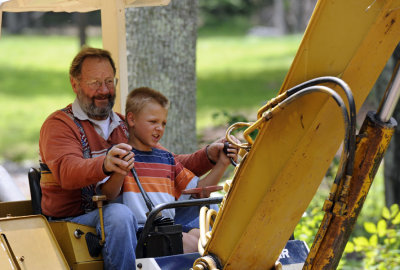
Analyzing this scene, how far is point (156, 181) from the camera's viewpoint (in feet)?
15.4

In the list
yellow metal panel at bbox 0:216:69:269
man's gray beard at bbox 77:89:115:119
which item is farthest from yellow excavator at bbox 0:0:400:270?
→ man's gray beard at bbox 77:89:115:119

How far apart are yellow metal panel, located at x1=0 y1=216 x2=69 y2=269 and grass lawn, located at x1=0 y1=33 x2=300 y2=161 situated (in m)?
10.7

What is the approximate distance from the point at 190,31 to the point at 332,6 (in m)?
4.21

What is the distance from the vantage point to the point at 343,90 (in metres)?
3.31

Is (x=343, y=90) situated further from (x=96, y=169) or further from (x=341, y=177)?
(x=96, y=169)

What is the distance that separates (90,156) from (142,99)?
460mm

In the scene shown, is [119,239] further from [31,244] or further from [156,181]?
[156,181]

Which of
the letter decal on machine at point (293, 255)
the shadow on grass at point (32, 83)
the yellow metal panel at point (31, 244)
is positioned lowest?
the shadow on grass at point (32, 83)

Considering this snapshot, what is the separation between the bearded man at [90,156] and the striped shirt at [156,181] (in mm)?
198

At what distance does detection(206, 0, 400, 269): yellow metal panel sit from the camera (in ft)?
10.9

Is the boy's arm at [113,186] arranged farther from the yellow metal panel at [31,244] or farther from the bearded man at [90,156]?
the yellow metal panel at [31,244]

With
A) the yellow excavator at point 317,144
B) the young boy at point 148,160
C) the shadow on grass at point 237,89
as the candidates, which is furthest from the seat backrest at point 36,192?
the shadow on grass at point 237,89

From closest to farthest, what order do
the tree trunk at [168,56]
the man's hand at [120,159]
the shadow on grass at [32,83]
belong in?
the man's hand at [120,159]
the tree trunk at [168,56]
the shadow on grass at [32,83]

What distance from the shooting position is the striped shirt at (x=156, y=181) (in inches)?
178
